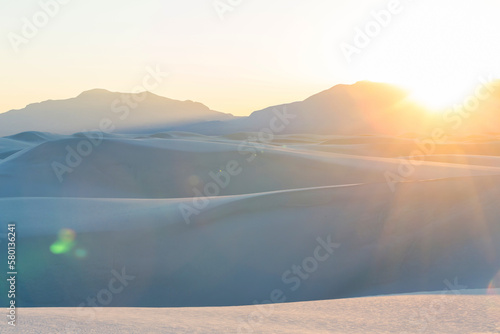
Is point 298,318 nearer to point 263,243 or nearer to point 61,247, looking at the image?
point 263,243

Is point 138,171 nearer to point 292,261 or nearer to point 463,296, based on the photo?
point 292,261

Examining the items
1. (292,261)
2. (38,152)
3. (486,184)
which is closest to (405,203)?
(486,184)

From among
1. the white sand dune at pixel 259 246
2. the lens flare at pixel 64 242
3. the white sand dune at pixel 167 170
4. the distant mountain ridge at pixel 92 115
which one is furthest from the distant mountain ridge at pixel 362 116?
the lens flare at pixel 64 242

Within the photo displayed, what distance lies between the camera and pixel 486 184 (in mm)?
10602

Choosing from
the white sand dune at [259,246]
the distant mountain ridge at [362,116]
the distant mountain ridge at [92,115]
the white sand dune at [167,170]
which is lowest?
the white sand dune at [259,246]

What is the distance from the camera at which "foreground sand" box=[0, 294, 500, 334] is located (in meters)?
3.46

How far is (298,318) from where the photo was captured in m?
3.96

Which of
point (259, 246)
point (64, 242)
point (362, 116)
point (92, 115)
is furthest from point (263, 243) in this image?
point (92, 115)

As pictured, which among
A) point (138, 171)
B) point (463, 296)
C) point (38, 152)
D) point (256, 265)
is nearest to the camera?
point (463, 296)

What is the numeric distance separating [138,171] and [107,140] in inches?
116

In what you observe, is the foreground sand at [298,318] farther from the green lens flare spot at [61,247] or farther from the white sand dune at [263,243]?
the green lens flare spot at [61,247]

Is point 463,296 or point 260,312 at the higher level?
point 260,312

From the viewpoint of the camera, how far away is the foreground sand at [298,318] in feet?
11.4

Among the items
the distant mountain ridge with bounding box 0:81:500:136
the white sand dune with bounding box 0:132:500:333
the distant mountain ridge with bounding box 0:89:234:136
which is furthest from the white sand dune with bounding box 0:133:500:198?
the distant mountain ridge with bounding box 0:89:234:136
